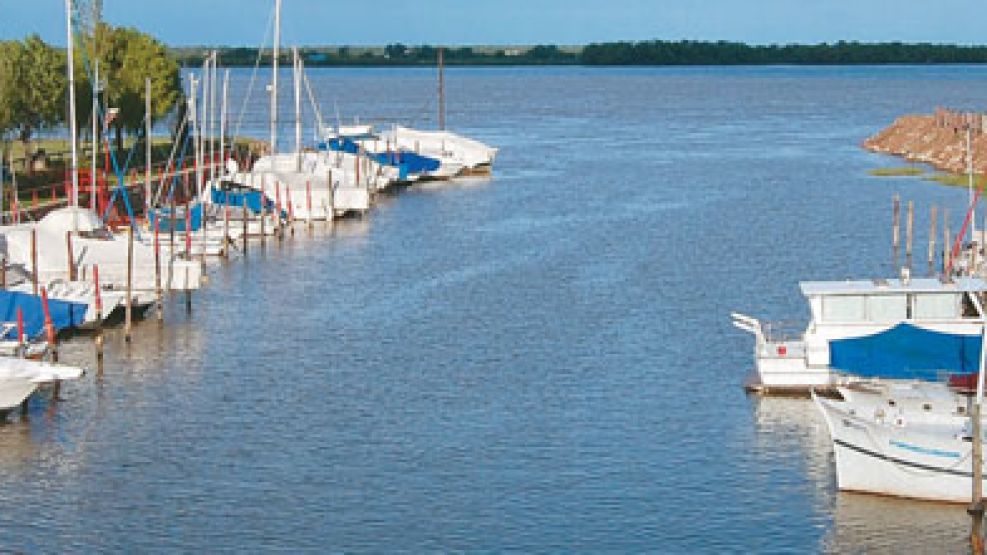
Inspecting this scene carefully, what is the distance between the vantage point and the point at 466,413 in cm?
4825

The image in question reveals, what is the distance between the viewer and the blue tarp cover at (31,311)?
51.8 m

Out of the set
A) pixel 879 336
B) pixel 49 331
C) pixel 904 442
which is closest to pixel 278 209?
pixel 49 331

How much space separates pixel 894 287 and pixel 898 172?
71.4 metres

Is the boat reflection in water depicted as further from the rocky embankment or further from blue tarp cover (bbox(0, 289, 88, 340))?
the rocky embankment

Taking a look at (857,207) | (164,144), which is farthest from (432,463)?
(164,144)

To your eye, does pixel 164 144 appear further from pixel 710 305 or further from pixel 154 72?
pixel 710 305

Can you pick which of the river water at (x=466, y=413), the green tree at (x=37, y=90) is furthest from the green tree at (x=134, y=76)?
the river water at (x=466, y=413)

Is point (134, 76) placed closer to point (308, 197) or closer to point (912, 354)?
point (308, 197)

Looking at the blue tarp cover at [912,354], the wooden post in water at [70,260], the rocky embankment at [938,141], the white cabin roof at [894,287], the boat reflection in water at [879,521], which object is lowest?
the boat reflection in water at [879,521]

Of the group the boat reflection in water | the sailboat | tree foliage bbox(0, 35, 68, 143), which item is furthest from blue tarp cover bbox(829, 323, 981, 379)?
tree foliage bbox(0, 35, 68, 143)

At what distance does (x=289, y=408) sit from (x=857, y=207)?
5234 cm

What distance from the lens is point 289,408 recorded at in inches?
1945

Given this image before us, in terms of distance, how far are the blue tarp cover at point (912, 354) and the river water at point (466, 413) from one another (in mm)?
1983

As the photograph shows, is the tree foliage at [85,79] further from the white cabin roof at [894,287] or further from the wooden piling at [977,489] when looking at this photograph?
the wooden piling at [977,489]
